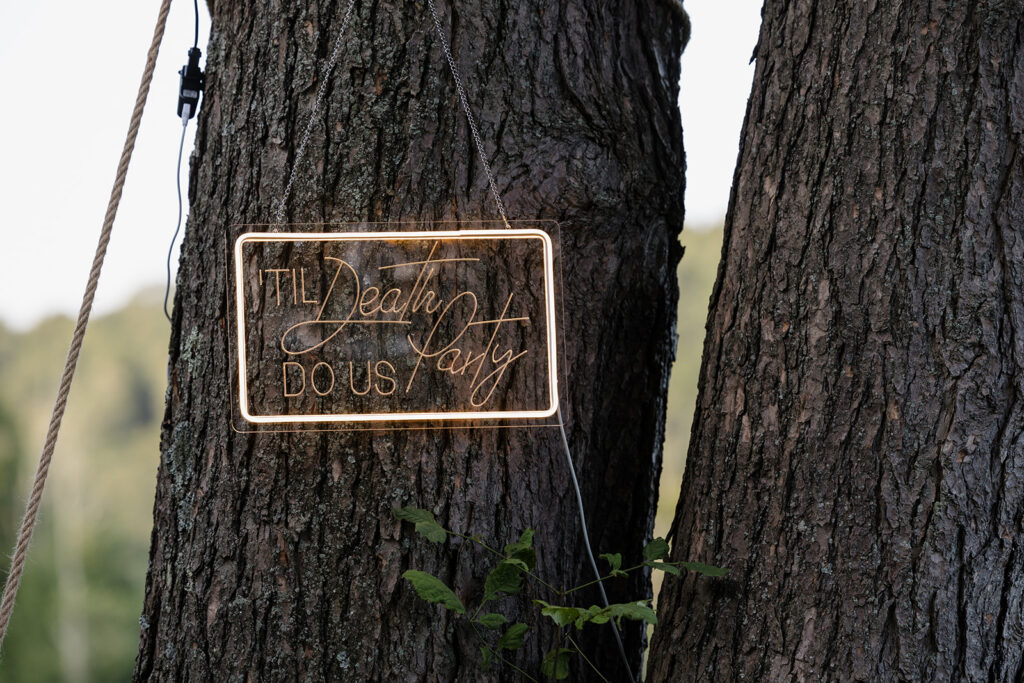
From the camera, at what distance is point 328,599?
1107 millimetres

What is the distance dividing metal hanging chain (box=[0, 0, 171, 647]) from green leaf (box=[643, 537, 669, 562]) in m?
0.89

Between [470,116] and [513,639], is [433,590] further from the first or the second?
[470,116]

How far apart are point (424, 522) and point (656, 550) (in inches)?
13.5

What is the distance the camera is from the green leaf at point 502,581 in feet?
3.50

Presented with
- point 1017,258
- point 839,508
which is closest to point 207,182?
point 839,508

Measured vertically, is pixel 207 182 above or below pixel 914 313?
above

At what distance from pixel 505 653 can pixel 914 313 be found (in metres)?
0.76

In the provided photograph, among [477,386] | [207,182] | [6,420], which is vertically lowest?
Answer: [6,420]

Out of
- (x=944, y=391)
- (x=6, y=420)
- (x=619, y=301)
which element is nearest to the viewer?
(x=944, y=391)

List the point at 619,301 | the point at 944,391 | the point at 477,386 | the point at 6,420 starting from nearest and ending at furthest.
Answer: the point at 944,391 → the point at 477,386 → the point at 619,301 → the point at 6,420

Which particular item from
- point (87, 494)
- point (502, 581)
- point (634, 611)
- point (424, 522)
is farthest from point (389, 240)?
point (87, 494)

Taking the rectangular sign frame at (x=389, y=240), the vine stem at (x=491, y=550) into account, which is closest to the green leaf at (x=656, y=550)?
the vine stem at (x=491, y=550)

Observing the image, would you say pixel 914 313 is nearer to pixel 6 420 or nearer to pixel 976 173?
pixel 976 173

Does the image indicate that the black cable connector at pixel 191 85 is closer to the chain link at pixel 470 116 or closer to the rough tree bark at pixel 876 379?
the chain link at pixel 470 116
